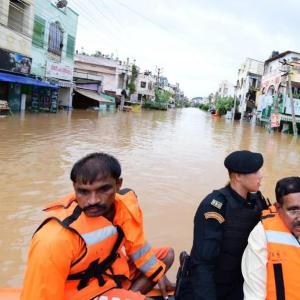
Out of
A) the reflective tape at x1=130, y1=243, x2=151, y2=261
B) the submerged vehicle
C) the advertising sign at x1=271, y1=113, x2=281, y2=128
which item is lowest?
the submerged vehicle

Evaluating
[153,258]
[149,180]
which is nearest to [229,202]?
[153,258]

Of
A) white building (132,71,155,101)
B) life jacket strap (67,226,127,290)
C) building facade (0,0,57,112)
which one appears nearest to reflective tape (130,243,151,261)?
life jacket strap (67,226,127,290)

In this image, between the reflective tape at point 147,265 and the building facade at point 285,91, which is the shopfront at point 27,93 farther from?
the reflective tape at point 147,265

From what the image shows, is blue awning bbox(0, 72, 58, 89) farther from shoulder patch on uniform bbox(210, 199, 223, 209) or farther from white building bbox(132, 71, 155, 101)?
white building bbox(132, 71, 155, 101)

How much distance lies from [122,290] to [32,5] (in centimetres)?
2391

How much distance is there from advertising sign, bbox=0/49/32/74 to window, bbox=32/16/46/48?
1.77 meters

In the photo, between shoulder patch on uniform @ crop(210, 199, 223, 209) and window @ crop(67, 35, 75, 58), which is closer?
shoulder patch on uniform @ crop(210, 199, 223, 209)

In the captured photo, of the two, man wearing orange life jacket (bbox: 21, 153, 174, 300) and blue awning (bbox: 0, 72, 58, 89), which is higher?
blue awning (bbox: 0, 72, 58, 89)

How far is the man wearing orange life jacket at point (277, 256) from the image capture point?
216 centimetres

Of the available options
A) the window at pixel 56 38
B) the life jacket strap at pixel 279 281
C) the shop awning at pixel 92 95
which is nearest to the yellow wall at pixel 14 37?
the window at pixel 56 38

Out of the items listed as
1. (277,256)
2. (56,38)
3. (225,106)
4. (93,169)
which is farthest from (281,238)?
(225,106)

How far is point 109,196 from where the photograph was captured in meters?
2.21

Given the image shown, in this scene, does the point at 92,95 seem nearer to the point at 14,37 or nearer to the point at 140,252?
the point at 14,37

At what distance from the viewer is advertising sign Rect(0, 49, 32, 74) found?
806 inches
